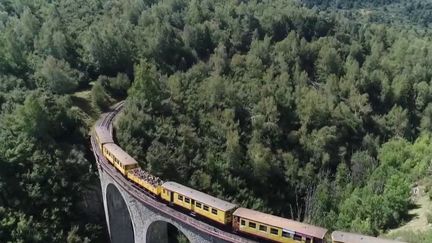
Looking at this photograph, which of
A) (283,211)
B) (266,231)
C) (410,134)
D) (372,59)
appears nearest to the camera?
(266,231)

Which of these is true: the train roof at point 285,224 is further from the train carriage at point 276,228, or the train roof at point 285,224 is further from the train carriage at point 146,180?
the train carriage at point 146,180

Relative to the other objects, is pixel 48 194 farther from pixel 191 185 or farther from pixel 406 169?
pixel 406 169

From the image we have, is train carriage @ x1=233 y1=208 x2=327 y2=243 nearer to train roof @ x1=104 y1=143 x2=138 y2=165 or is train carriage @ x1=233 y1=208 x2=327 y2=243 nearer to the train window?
the train window

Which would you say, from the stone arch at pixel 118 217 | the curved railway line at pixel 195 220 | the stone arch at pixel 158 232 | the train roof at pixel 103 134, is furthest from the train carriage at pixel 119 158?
the stone arch at pixel 158 232

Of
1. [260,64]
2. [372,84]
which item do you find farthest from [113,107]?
[372,84]

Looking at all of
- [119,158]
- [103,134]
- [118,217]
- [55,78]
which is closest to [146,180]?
[119,158]

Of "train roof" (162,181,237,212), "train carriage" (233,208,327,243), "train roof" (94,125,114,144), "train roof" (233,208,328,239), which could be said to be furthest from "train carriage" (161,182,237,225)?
"train roof" (94,125,114,144)

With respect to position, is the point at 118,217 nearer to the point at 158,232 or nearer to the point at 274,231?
the point at 158,232
